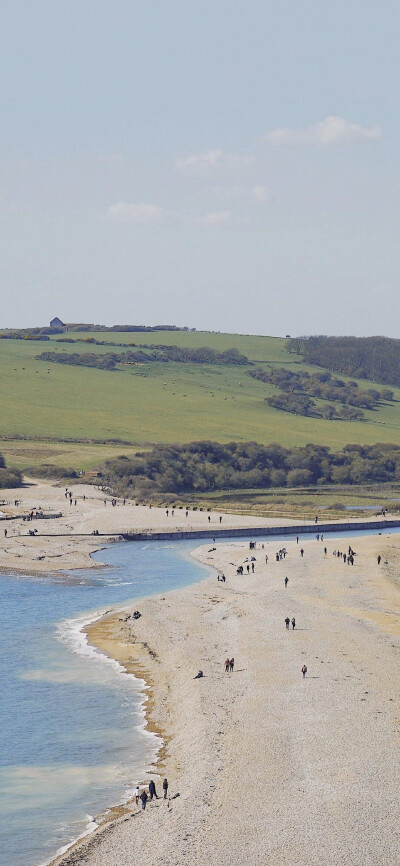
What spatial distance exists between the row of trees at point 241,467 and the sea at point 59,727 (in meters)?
53.0

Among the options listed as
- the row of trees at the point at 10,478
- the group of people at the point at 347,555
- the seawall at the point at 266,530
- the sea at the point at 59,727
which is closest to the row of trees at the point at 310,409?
the row of trees at the point at 10,478

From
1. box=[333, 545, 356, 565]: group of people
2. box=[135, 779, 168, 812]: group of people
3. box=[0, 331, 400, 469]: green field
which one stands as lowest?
box=[333, 545, 356, 565]: group of people

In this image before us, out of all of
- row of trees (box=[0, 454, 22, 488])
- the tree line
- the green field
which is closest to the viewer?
row of trees (box=[0, 454, 22, 488])

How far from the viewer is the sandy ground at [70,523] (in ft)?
224

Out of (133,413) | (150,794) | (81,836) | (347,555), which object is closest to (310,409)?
(133,413)

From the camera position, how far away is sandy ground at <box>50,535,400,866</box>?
79.6 ft

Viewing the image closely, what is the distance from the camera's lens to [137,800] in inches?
1086

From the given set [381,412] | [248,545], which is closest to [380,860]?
[248,545]

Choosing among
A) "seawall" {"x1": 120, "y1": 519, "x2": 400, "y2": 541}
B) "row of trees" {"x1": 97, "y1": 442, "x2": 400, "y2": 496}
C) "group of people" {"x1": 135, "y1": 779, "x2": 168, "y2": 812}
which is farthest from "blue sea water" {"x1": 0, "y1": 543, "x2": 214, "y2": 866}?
"row of trees" {"x1": 97, "y1": 442, "x2": 400, "y2": 496}

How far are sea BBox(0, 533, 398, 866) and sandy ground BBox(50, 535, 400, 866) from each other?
107 centimetres

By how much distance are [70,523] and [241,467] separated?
42.0 meters

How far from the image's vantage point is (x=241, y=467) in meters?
122

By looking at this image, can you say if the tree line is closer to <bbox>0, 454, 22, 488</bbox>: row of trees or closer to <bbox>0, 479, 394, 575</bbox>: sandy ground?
<bbox>0, 454, 22, 488</bbox>: row of trees

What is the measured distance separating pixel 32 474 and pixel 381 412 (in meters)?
86.9
